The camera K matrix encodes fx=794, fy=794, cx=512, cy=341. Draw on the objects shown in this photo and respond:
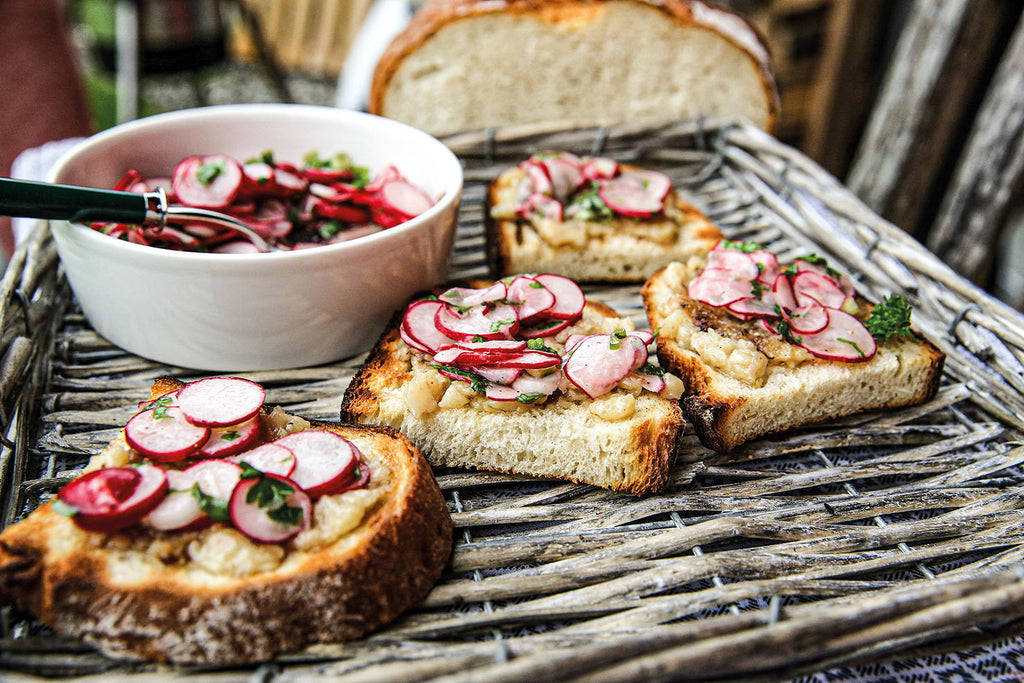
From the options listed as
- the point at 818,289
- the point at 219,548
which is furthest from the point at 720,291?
the point at 219,548

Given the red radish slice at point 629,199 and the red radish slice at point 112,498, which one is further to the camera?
the red radish slice at point 629,199

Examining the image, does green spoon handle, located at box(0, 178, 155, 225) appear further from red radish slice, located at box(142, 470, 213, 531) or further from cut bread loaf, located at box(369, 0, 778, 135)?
cut bread loaf, located at box(369, 0, 778, 135)

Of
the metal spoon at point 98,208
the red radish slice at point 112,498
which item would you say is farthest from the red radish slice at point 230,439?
the metal spoon at point 98,208

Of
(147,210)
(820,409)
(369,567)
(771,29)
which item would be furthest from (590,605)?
(771,29)

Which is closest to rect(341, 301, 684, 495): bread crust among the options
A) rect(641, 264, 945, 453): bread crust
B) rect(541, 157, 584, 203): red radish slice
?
rect(641, 264, 945, 453): bread crust

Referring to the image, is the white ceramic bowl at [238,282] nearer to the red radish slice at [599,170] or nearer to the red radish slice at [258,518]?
the red radish slice at [599,170]

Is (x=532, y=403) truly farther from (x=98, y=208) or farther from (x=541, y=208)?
(x=98, y=208)
